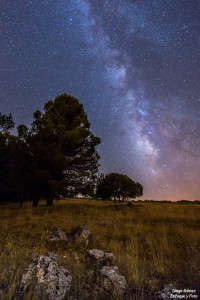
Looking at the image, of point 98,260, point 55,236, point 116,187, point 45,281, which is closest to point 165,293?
point 98,260

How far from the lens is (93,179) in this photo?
52.7 ft

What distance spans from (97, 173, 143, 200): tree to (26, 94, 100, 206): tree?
28.2 meters

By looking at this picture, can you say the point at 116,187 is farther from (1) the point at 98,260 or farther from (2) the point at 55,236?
(1) the point at 98,260

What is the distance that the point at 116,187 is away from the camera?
143 ft

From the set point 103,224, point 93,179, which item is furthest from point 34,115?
point 103,224

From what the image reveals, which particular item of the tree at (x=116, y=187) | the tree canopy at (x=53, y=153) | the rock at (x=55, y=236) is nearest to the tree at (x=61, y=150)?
the tree canopy at (x=53, y=153)

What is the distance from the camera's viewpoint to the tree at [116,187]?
1721 inches

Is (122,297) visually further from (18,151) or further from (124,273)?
(18,151)

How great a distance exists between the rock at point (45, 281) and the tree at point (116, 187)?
41068 mm

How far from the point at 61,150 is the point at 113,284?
12620 millimetres

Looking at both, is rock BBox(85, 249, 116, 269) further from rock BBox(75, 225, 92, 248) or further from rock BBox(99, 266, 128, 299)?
rock BBox(75, 225, 92, 248)

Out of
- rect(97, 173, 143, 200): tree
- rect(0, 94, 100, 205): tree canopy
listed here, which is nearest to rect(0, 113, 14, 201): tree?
rect(0, 94, 100, 205): tree canopy

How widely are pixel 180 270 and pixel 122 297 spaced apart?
5.96 ft

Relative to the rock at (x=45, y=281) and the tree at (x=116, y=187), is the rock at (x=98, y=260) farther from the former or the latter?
the tree at (x=116, y=187)
